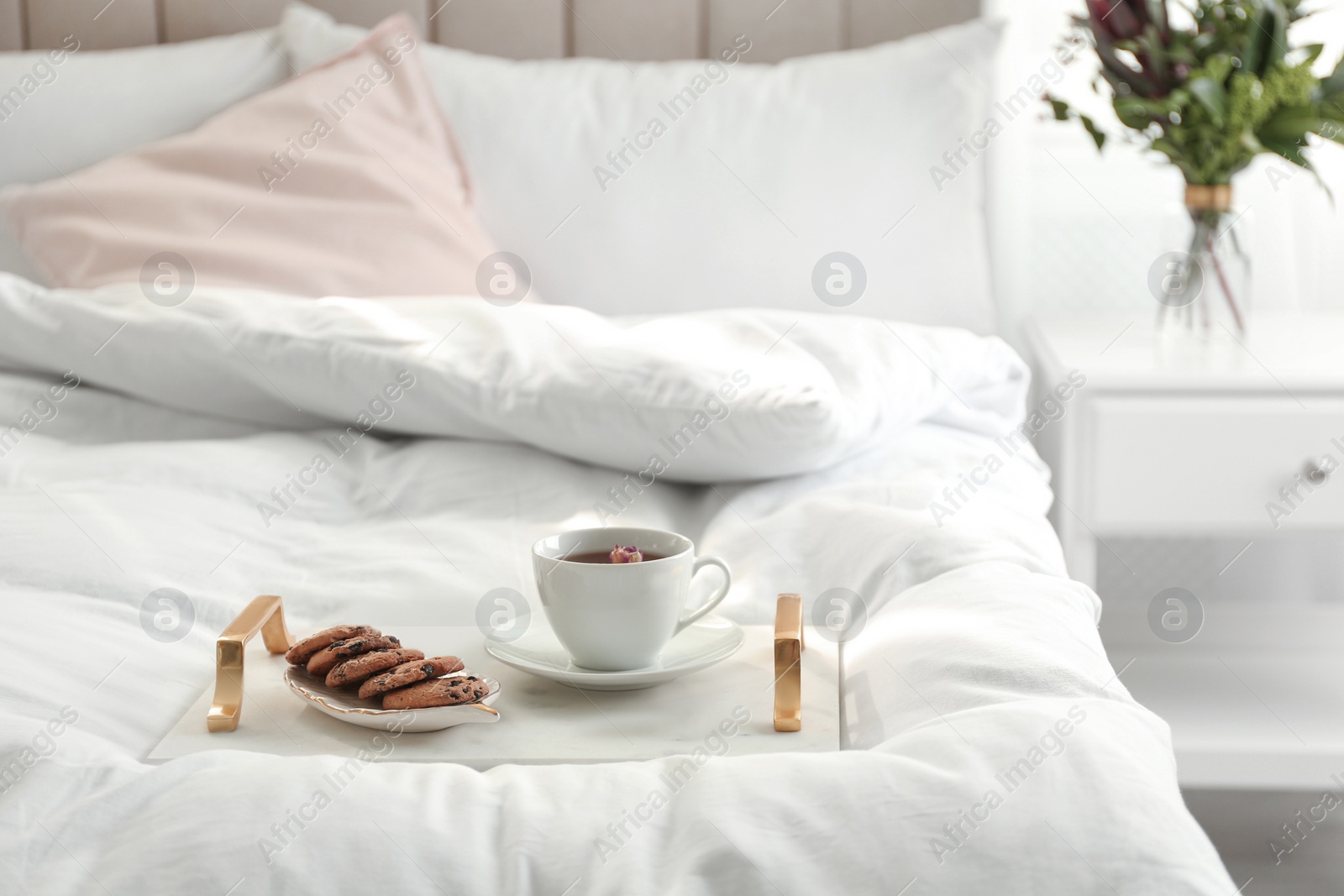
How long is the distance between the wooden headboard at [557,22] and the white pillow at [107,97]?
5.2 inches

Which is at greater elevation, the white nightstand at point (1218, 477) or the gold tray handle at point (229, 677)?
the gold tray handle at point (229, 677)

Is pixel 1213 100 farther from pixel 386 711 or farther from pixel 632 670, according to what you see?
pixel 386 711

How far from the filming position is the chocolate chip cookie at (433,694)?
0.56 meters

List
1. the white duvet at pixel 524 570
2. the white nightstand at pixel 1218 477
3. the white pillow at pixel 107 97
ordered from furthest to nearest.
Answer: the white pillow at pixel 107 97 < the white nightstand at pixel 1218 477 < the white duvet at pixel 524 570

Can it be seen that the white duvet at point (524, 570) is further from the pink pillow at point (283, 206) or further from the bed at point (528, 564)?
the pink pillow at point (283, 206)

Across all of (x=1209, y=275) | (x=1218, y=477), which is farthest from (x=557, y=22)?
(x=1218, y=477)

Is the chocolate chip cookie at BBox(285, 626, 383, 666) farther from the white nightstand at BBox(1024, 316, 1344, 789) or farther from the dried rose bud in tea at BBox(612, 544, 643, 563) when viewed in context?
the white nightstand at BBox(1024, 316, 1344, 789)

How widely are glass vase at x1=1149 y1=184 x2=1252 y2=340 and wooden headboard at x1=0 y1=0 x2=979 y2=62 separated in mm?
482

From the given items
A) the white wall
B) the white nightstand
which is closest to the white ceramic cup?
the white nightstand

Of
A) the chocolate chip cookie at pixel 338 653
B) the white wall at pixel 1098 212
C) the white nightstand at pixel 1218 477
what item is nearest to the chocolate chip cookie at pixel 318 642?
the chocolate chip cookie at pixel 338 653

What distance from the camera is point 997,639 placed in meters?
0.63

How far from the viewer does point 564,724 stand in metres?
0.59

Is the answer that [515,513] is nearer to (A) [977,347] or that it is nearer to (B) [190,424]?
(B) [190,424]

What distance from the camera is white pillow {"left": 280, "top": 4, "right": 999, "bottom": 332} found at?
55.6 inches
